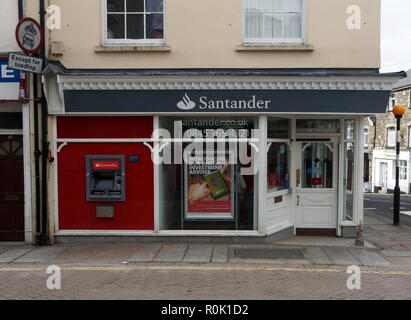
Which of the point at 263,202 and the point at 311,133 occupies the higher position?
the point at 311,133

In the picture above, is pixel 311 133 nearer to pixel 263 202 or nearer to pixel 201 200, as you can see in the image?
pixel 263 202

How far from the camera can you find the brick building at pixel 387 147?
36.0 m

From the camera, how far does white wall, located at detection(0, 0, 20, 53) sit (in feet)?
31.3

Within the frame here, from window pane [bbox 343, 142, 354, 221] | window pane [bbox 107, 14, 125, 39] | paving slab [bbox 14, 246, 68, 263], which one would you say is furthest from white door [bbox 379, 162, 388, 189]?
paving slab [bbox 14, 246, 68, 263]

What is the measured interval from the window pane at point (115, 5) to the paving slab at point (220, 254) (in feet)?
19.6

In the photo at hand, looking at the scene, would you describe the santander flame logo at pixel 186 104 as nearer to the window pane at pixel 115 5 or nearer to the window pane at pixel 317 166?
the window pane at pixel 115 5

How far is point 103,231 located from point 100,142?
210 cm

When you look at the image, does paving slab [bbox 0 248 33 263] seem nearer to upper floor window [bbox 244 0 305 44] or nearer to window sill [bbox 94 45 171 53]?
window sill [bbox 94 45 171 53]

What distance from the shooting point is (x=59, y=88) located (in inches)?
368

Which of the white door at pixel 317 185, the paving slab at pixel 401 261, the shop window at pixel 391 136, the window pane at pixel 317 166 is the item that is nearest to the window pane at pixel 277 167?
the white door at pixel 317 185

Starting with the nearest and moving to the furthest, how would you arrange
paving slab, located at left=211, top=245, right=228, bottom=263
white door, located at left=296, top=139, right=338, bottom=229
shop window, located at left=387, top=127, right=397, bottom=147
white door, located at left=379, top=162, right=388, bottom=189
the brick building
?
paving slab, located at left=211, top=245, right=228, bottom=263 < white door, located at left=296, top=139, right=338, bottom=229 < the brick building < shop window, located at left=387, top=127, right=397, bottom=147 < white door, located at left=379, top=162, right=388, bottom=189
